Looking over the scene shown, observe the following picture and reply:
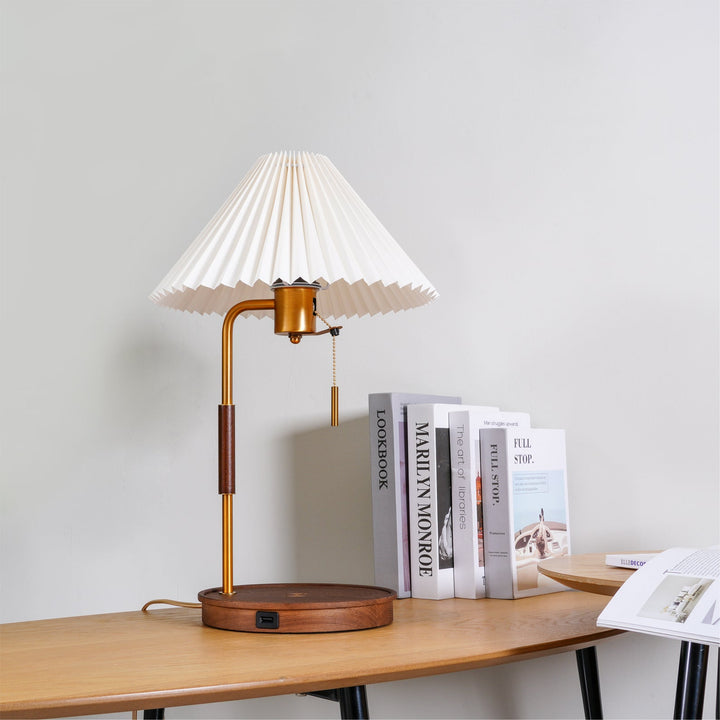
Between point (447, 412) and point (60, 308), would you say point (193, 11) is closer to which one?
point (60, 308)

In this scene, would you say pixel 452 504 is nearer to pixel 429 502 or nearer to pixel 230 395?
pixel 429 502

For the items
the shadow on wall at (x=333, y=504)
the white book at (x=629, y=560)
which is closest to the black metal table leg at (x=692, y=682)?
the white book at (x=629, y=560)

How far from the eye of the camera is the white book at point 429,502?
1086 millimetres

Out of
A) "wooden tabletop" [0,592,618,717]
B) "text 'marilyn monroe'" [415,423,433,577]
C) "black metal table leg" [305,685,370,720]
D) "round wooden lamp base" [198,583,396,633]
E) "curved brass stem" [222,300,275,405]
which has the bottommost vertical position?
"black metal table leg" [305,685,370,720]

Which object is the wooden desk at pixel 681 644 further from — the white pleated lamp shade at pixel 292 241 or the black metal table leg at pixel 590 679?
the white pleated lamp shade at pixel 292 241

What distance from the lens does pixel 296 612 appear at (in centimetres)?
82

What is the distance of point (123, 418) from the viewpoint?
1.24 meters

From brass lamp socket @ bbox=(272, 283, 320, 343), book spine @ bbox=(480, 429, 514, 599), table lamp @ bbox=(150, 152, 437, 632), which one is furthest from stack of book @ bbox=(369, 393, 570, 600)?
brass lamp socket @ bbox=(272, 283, 320, 343)

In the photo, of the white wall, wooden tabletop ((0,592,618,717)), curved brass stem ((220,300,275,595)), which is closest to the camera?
wooden tabletop ((0,592,618,717))

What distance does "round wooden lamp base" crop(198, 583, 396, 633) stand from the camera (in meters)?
0.82

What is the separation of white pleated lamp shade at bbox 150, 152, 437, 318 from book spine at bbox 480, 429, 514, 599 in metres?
0.24

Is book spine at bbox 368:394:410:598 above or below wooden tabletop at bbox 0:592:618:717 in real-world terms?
above

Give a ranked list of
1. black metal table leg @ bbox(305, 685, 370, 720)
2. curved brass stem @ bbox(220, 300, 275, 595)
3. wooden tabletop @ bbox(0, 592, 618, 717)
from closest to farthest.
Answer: wooden tabletop @ bbox(0, 592, 618, 717)
black metal table leg @ bbox(305, 685, 370, 720)
curved brass stem @ bbox(220, 300, 275, 595)

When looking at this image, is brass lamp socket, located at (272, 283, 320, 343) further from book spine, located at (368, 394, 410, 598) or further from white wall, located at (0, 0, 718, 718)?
white wall, located at (0, 0, 718, 718)
